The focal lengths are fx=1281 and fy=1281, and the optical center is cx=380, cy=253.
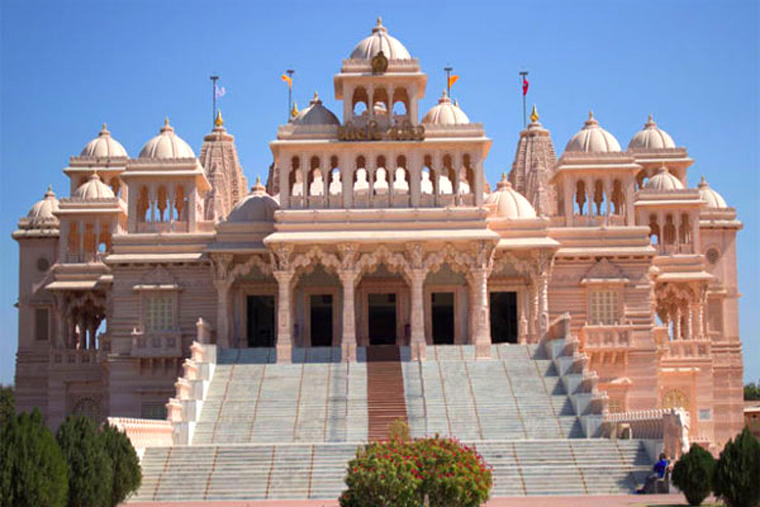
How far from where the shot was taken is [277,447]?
1727 inches

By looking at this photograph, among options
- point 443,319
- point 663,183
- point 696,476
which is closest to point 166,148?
point 443,319

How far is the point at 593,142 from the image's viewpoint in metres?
64.9

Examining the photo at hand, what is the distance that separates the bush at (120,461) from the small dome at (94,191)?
102 feet

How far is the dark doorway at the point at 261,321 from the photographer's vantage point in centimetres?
A: 6281

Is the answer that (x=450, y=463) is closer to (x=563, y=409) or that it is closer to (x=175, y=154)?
(x=563, y=409)

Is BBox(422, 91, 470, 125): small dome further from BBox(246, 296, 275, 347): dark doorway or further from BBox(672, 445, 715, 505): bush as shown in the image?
BBox(672, 445, 715, 505): bush

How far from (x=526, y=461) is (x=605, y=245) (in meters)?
21.4

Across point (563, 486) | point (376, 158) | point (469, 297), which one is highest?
point (376, 158)

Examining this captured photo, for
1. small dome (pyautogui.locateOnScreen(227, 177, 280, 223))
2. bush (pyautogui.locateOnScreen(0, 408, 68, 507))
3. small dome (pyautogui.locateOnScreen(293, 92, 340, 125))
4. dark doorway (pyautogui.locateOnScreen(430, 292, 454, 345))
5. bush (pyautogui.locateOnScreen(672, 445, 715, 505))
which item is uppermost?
small dome (pyautogui.locateOnScreen(293, 92, 340, 125))

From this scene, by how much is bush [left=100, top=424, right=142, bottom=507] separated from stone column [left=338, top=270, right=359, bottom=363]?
17.6 meters

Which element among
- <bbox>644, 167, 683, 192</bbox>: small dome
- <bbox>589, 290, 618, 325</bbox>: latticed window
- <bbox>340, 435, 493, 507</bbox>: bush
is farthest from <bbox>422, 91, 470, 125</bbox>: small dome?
<bbox>340, 435, 493, 507</bbox>: bush

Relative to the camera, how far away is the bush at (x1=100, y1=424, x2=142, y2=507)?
37.8 meters

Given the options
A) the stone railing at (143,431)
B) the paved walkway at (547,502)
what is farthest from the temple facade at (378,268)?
the paved walkway at (547,502)

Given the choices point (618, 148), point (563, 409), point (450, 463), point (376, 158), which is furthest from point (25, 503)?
point (618, 148)
